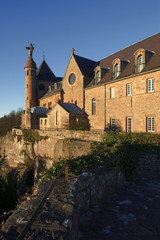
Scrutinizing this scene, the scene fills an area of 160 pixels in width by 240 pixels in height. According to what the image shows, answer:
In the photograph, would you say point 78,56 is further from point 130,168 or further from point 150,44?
point 130,168

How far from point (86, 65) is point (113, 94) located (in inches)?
429

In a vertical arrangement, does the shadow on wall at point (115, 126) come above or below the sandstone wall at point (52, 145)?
above

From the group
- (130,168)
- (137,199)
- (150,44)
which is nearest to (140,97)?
(150,44)

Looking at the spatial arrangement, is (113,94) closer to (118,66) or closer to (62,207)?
(118,66)

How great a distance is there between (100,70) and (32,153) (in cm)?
1698

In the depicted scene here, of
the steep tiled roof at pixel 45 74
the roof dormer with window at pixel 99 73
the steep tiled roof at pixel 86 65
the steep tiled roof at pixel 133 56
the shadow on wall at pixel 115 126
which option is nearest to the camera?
the steep tiled roof at pixel 133 56

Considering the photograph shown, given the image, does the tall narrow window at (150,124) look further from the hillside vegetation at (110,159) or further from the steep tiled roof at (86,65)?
the steep tiled roof at (86,65)

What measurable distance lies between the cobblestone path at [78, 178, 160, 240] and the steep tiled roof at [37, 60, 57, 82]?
47772 millimetres

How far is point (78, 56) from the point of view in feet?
104

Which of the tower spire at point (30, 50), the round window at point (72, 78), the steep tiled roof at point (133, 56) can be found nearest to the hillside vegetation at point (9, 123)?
the tower spire at point (30, 50)

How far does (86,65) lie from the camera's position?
30.7 metres

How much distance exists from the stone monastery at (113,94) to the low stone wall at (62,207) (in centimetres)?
1415

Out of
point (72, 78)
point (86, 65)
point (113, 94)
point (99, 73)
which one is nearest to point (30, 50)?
point (72, 78)

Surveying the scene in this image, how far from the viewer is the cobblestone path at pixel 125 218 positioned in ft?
12.1
